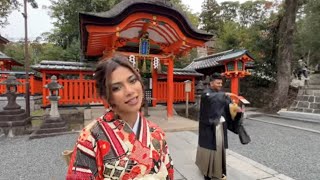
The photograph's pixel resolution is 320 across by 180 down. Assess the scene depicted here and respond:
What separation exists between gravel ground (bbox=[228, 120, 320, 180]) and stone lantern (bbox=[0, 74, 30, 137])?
6379 millimetres

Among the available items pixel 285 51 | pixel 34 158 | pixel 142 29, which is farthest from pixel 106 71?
pixel 285 51

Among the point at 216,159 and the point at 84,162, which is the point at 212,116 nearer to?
the point at 216,159

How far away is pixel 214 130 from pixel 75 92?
7.52 m

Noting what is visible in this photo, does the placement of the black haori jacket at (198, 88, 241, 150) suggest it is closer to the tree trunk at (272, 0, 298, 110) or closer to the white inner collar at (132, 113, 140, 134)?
the white inner collar at (132, 113, 140, 134)

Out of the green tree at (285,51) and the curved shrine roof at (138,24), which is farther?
the green tree at (285,51)

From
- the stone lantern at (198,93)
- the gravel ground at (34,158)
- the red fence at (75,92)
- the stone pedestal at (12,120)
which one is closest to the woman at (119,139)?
the gravel ground at (34,158)

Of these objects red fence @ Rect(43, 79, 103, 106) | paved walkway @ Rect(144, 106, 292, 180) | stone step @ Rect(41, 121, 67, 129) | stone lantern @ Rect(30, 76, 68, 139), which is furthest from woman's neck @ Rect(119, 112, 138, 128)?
red fence @ Rect(43, 79, 103, 106)

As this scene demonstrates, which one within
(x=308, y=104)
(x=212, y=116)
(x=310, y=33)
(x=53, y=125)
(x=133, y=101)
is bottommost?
(x=53, y=125)

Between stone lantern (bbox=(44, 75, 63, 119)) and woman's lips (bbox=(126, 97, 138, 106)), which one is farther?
stone lantern (bbox=(44, 75, 63, 119))

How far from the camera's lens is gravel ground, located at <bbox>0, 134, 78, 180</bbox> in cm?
407

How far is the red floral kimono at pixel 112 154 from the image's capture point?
122 centimetres

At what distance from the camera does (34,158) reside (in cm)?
494

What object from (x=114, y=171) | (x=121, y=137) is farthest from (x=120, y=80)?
(x=114, y=171)

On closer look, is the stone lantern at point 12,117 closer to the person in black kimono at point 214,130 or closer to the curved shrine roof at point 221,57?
the person in black kimono at point 214,130
